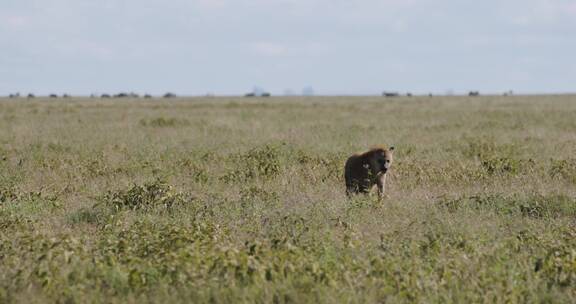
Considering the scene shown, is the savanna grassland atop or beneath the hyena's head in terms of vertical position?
beneath

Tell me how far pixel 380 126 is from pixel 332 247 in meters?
19.1

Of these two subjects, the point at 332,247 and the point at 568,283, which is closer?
the point at 568,283

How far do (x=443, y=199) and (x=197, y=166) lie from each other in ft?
17.7

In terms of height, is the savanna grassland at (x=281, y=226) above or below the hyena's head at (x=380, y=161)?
below

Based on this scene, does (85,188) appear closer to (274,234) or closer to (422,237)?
(274,234)

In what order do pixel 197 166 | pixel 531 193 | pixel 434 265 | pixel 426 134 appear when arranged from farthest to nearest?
1. pixel 426 134
2. pixel 197 166
3. pixel 531 193
4. pixel 434 265

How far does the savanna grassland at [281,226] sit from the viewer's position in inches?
225

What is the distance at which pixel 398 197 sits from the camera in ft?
35.6

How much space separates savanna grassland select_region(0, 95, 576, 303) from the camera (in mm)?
5703

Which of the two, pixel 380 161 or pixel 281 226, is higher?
pixel 380 161

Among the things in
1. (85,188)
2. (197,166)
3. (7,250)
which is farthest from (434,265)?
(197,166)

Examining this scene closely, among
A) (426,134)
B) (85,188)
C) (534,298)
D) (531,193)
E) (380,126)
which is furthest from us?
(380,126)

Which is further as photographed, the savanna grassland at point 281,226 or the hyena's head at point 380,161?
the hyena's head at point 380,161

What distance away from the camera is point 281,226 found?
8.12 m
